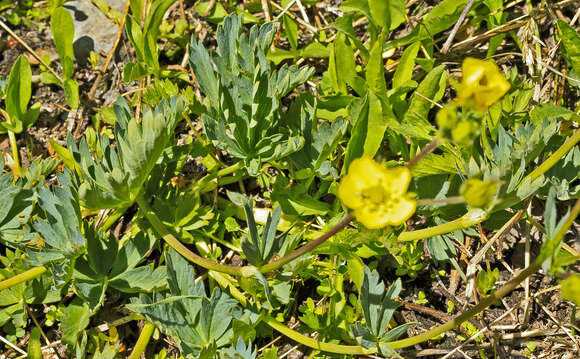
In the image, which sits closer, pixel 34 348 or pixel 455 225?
pixel 455 225

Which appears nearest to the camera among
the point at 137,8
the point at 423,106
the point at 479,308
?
the point at 479,308

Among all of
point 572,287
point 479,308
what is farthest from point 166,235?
point 572,287

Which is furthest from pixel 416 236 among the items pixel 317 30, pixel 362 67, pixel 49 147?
pixel 49 147

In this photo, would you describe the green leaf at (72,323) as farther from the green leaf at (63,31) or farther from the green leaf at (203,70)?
the green leaf at (63,31)

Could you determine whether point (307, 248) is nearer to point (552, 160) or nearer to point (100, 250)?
point (100, 250)

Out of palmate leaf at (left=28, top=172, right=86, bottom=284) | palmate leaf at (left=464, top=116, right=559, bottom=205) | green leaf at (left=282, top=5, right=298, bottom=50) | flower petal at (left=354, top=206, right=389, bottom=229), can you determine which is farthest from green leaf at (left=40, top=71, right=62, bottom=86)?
palmate leaf at (left=464, top=116, right=559, bottom=205)

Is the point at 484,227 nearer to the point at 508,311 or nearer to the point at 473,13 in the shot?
the point at 508,311
